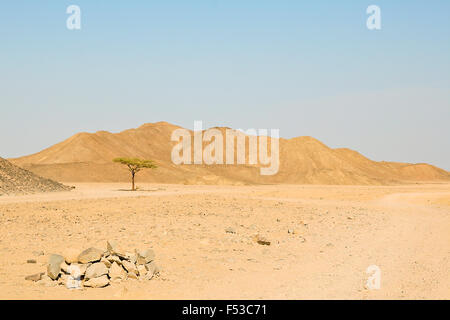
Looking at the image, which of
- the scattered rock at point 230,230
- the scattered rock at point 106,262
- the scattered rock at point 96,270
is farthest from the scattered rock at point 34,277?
the scattered rock at point 230,230

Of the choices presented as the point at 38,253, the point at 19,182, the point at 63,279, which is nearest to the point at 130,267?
the point at 63,279

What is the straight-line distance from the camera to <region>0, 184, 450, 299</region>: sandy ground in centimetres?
900

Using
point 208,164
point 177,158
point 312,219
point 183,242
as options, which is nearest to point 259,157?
point 208,164

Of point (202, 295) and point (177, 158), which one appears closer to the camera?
point (202, 295)

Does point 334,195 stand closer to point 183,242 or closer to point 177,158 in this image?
point 183,242

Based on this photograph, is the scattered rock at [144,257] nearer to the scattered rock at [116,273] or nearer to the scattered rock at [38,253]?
→ the scattered rock at [116,273]

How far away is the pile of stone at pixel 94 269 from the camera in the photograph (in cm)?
927

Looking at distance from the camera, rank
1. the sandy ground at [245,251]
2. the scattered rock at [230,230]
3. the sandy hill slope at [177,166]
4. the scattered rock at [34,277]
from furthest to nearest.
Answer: the sandy hill slope at [177,166], the scattered rock at [230,230], the scattered rock at [34,277], the sandy ground at [245,251]

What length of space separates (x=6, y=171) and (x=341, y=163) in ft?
259

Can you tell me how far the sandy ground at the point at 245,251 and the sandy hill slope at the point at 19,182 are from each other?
16874 mm

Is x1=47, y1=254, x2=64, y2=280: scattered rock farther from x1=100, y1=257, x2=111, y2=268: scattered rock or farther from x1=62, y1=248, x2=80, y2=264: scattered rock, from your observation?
x1=100, y1=257, x2=111, y2=268: scattered rock

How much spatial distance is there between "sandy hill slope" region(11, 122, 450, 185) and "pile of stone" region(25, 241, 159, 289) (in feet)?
204

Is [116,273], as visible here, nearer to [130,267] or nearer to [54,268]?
[130,267]
